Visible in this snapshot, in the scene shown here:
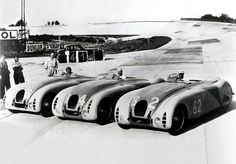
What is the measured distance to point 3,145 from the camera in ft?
6.31

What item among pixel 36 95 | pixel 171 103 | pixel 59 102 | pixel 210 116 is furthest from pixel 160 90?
pixel 36 95

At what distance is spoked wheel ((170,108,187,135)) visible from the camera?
1617 millimetres

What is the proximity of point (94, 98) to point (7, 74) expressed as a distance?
0.53 m

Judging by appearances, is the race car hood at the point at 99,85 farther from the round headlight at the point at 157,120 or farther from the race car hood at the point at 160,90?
the round headlight at the point at 157,120

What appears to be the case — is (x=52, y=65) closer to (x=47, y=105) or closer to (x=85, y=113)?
(x=47, y=105)

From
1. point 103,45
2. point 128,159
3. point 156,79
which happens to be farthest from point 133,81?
point 128,159

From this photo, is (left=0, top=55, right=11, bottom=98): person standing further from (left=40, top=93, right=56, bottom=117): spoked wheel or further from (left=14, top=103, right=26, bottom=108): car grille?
(left=40, top=93, right=56, bottom=117): spoked wheel

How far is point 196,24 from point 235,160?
0.62 m

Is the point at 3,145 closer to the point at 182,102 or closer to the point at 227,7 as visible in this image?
the point at 182,102

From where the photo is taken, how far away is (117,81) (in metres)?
1.85

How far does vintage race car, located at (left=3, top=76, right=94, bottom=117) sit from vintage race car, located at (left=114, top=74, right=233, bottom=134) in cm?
31

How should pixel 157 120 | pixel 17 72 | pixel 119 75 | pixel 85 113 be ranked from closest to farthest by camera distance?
pixel 157 120 < pixel 85 113 < pixel 119 75 < pixel 17 72

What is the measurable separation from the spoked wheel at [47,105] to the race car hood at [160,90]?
46cm

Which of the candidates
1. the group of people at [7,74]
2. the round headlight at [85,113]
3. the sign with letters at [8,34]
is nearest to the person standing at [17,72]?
the group of people at [7,74]
